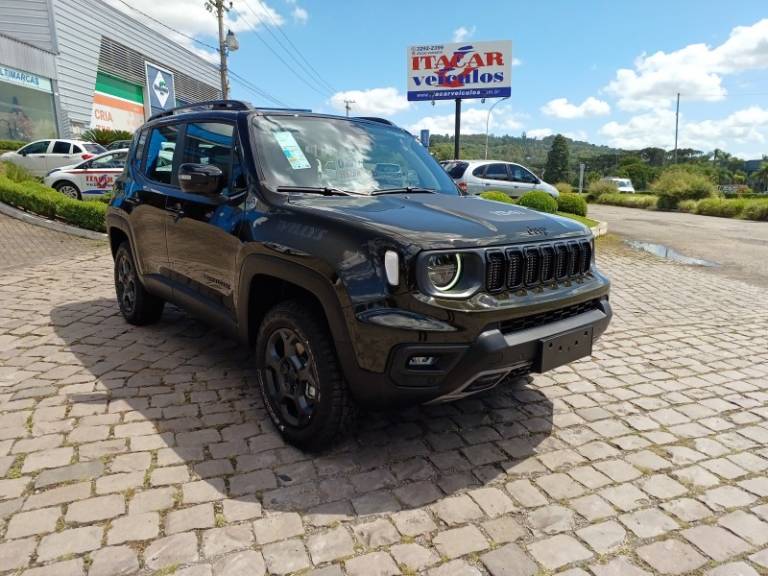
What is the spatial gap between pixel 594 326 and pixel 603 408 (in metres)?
0.96

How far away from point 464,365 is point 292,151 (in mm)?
1791

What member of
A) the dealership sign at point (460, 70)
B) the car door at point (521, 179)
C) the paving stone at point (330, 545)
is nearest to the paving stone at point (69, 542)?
the paving stone at point (330, 545)

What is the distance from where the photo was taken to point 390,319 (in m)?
2.42

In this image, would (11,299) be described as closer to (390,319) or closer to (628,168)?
(390,319)

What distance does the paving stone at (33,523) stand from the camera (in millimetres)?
2322

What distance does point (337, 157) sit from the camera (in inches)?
138

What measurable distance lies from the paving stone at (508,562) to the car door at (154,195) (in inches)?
121

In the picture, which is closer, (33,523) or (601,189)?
(33,523)

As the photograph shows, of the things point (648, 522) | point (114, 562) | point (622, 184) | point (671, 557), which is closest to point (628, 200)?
point (622, 184)

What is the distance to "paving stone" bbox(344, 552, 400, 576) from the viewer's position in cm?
217

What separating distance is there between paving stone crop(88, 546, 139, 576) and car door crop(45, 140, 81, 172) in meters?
18.0

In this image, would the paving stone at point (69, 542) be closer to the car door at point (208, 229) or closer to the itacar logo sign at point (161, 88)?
the car door at point (208, 229)

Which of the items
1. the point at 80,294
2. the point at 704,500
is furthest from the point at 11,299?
the point at 704,500

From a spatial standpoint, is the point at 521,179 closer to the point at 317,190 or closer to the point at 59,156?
the point at 317,190
